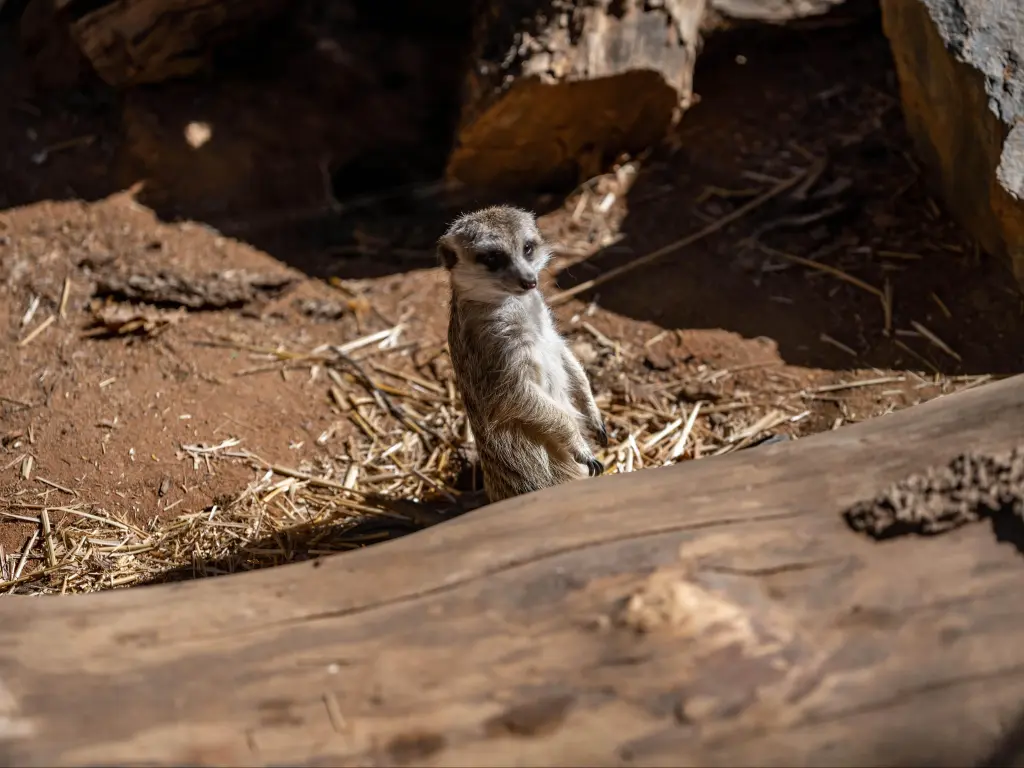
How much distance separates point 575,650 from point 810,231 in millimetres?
3201

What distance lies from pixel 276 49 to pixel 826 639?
15.7 ft

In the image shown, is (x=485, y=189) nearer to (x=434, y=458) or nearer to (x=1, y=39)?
(x=434, y=458)

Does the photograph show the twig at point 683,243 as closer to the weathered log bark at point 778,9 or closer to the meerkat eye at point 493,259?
→ the weathered log bark at point 778,9

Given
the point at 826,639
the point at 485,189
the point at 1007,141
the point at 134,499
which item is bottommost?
the point at 134,499

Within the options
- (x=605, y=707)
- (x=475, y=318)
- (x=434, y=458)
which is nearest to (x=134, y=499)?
(x=434, y=458)

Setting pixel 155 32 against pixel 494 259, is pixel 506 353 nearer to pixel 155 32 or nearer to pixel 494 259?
pixel 494 259

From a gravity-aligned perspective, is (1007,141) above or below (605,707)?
above

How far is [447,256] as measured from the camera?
128 inches

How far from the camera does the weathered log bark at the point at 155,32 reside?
472cm

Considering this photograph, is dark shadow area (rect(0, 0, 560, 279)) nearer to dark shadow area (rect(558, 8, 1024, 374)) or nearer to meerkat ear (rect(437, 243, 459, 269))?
dark shadow area (rect(558, 8, 1024, 374))

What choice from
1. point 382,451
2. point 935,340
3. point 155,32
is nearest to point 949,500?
point 935,340

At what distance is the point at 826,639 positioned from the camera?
1.70 m

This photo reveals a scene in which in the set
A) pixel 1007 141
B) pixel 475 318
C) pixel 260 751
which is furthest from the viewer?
pixel 1007 141

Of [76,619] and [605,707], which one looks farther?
[76,619]
